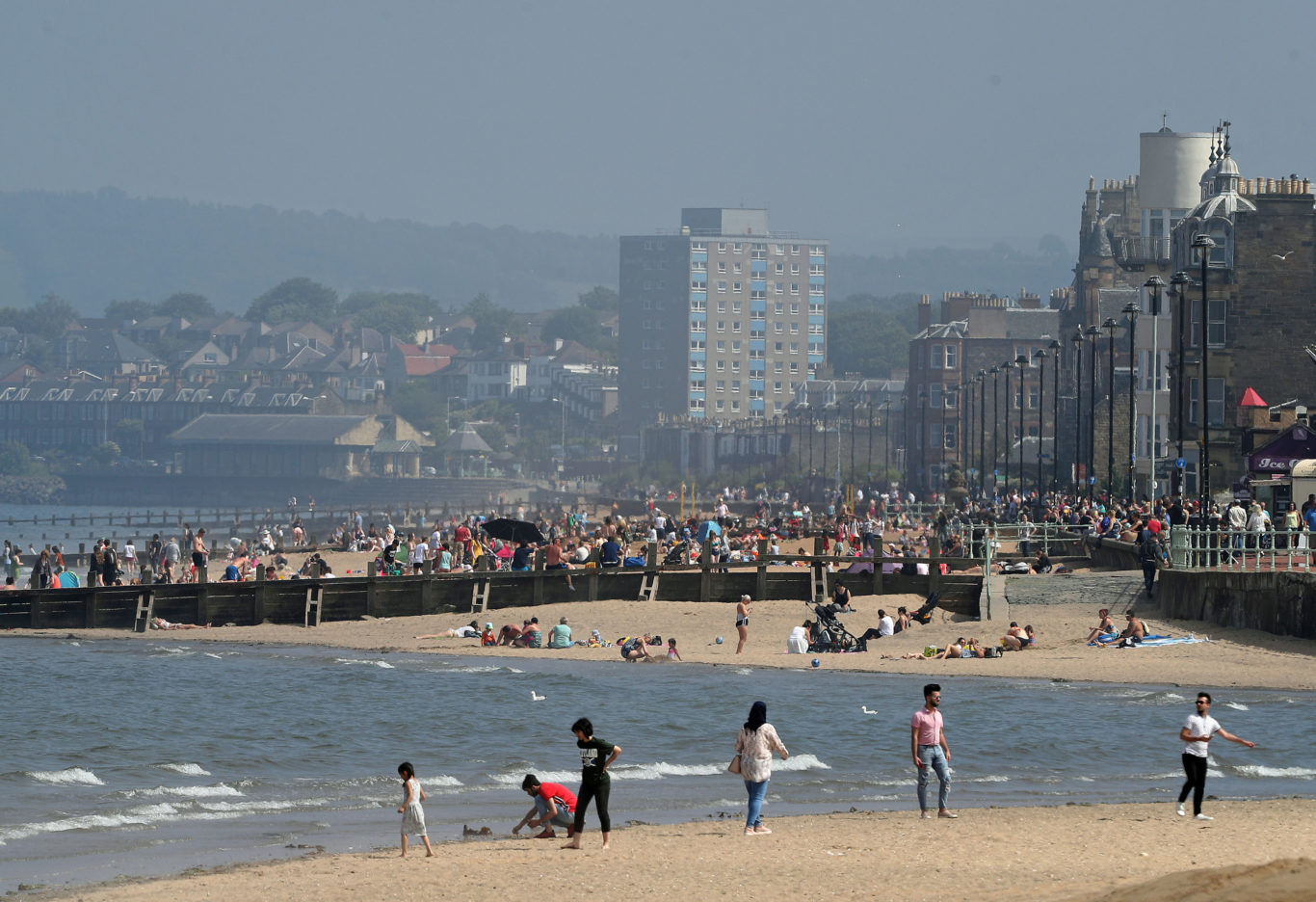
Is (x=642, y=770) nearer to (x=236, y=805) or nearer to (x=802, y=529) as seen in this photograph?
(x=236, y=805)

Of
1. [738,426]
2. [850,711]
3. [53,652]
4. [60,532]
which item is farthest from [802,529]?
[738,426]

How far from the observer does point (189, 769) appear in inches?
1081

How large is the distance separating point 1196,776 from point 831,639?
1953cm

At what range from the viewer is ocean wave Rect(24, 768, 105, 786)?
26317 millimetres

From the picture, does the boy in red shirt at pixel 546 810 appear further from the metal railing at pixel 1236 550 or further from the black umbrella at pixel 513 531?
the black umbrella at pixel 513 531

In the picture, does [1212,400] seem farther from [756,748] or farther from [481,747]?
[756,748]

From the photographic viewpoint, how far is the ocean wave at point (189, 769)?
88.6 ft

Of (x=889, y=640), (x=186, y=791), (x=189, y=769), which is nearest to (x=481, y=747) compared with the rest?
(x=189, y=769)

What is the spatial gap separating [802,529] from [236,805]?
48.1 meters

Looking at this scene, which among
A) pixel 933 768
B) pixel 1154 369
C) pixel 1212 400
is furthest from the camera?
pixel 1212 400

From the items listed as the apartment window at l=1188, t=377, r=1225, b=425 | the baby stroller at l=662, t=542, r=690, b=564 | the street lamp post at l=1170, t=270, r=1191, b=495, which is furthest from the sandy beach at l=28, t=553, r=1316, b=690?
the apartment window at l=1188, t=377, r=1225, b=425

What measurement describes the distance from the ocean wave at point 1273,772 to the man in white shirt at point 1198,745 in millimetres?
4966

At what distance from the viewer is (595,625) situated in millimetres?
44594

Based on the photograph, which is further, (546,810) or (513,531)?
(513,531)
